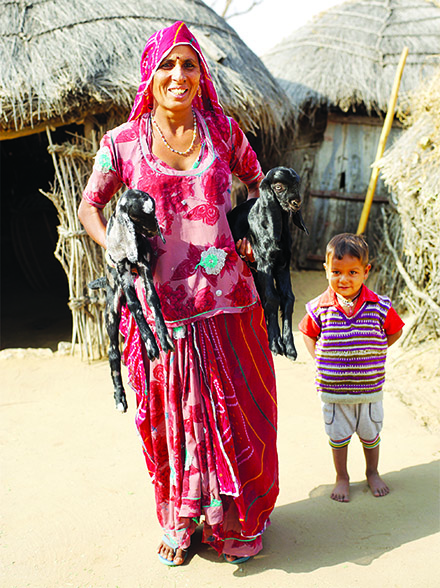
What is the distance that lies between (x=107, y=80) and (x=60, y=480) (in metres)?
3.12

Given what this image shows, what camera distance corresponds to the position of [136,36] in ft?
16.3

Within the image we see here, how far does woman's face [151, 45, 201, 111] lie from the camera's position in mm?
1900

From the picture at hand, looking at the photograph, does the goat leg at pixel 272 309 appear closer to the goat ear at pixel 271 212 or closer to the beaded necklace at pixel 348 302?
the goat ear at pixel 271 212

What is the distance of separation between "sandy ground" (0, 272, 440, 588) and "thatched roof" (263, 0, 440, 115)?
4.80 meters

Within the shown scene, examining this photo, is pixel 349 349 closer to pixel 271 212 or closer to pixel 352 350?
pixel 352 350

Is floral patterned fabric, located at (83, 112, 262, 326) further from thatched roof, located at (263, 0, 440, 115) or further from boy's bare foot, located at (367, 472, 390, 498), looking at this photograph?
thatched roof, located at (263, 0, 440, 115)

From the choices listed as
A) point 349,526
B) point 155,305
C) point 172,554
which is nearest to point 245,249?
point 155,305

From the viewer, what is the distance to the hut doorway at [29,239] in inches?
293

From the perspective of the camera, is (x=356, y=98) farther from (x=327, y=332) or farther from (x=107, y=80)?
(x=327, y=332)

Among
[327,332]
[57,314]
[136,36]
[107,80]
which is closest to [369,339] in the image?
[327,332]

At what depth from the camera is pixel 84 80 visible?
14.8 ft

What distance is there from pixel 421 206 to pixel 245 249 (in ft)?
10.7

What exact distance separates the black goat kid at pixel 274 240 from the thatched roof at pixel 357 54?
612 cm

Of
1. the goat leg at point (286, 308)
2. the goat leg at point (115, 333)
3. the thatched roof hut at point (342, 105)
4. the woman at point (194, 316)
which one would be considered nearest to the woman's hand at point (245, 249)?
the woman at point (194, 316)
